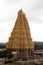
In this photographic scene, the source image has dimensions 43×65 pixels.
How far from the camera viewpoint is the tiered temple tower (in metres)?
42.4

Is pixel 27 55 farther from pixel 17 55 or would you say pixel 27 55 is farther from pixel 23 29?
pixel 23 29

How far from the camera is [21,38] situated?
4312 centimetres

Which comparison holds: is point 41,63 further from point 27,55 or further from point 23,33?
point 23,33

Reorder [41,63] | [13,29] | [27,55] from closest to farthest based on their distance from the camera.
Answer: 1. [41,63]
2. [27,55]
3. [13,29]

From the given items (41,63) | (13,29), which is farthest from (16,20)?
(41,63)

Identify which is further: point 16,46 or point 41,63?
point 16,46

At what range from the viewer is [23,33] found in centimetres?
4325

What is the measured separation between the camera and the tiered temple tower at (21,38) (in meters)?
42.4

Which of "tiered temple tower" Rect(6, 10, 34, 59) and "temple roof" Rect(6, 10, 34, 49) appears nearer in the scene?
"tiered temple tower" Rect(6, 10, 34, 59)

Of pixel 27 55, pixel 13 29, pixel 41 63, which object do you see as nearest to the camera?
pixel 41 63

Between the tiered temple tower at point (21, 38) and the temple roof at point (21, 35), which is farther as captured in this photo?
the temple roof at point (21, 35)

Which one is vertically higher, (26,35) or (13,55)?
(26,35)

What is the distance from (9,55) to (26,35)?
13.4 feet

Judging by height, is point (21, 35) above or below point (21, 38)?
above
